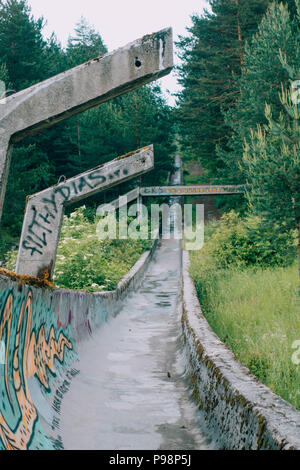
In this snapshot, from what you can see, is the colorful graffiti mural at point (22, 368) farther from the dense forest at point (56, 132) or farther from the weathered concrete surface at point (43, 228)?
the dense forest at point (56, 132)

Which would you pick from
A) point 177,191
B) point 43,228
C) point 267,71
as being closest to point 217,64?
point 177,191

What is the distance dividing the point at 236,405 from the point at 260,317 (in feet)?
13.7

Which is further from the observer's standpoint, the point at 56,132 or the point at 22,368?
the point at 56,132

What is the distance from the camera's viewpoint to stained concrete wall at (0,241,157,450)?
2.73m

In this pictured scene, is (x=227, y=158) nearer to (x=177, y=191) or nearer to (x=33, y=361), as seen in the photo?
(x=177, y=191)

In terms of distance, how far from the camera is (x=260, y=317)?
7.08 meters

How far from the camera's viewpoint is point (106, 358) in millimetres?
6266

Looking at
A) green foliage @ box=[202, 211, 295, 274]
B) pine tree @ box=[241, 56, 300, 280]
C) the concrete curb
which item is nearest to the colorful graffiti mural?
the concrete curb

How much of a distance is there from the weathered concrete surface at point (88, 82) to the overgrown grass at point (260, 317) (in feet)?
10.9

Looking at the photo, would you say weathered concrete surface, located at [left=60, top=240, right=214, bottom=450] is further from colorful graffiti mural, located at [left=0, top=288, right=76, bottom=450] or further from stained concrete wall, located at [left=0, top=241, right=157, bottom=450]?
colorful graffiti mural, located at [left=0, top=288, right=76, bottom=450]

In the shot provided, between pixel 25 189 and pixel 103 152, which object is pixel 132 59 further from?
pixel 103 152

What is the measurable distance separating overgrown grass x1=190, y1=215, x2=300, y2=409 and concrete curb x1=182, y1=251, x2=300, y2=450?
0.61 meters

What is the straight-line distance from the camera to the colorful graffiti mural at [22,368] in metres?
2.63

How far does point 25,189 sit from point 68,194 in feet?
62.0
